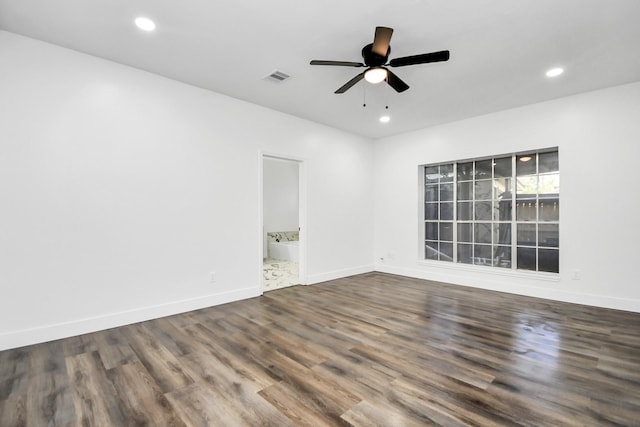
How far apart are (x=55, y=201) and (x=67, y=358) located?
1.53 meters

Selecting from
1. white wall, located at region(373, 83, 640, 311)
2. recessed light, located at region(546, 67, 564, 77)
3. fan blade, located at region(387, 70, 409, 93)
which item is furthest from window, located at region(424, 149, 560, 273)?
fan blade, located at region(387, 70, 409, 93)

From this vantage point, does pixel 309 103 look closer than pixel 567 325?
No

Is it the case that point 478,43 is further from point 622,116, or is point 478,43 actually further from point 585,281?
point 585,281

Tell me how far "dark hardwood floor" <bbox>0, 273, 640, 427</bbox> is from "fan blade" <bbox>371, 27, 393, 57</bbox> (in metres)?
2.72

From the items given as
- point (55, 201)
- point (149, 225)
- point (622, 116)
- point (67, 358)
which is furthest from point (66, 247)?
point (622, 116)

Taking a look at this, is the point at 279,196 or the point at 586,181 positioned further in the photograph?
the point at 279,196

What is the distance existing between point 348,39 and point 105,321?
392 centimetres

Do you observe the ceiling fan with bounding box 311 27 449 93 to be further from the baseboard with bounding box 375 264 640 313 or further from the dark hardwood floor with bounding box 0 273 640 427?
the baseboard with bounding box 375 264 640 313

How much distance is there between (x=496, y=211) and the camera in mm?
5098

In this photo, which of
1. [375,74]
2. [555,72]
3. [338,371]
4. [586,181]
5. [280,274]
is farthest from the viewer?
[280,274]

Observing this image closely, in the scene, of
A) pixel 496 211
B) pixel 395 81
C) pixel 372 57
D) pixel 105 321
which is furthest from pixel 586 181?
pixel 105 321

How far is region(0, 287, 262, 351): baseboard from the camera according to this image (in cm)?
278

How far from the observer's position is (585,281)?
412 centimetres

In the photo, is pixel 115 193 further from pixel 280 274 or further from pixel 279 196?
pixel 279 196
